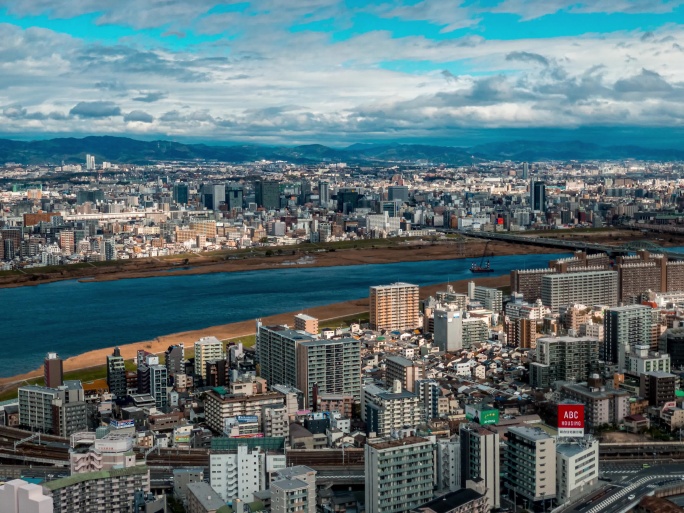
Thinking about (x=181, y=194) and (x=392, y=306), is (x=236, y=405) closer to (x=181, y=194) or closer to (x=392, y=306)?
(x=392, y=306)

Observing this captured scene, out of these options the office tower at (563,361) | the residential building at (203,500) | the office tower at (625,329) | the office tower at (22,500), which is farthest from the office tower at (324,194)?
the office tower at (22,500)

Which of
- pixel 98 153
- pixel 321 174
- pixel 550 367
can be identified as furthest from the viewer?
pixel 98 153

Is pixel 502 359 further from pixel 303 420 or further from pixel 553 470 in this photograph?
pixel 553 470

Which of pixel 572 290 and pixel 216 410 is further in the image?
pixel 572 290

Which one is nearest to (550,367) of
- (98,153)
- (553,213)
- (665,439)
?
(665,439)

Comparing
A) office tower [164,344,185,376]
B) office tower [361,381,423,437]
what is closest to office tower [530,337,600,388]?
office tower [361,381,423,437]

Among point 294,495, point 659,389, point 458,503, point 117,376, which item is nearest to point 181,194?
point 117,376

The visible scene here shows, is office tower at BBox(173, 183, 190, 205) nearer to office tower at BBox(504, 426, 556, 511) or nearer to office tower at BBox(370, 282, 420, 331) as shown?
office tower at BBox(370, 282, 420, 331)
